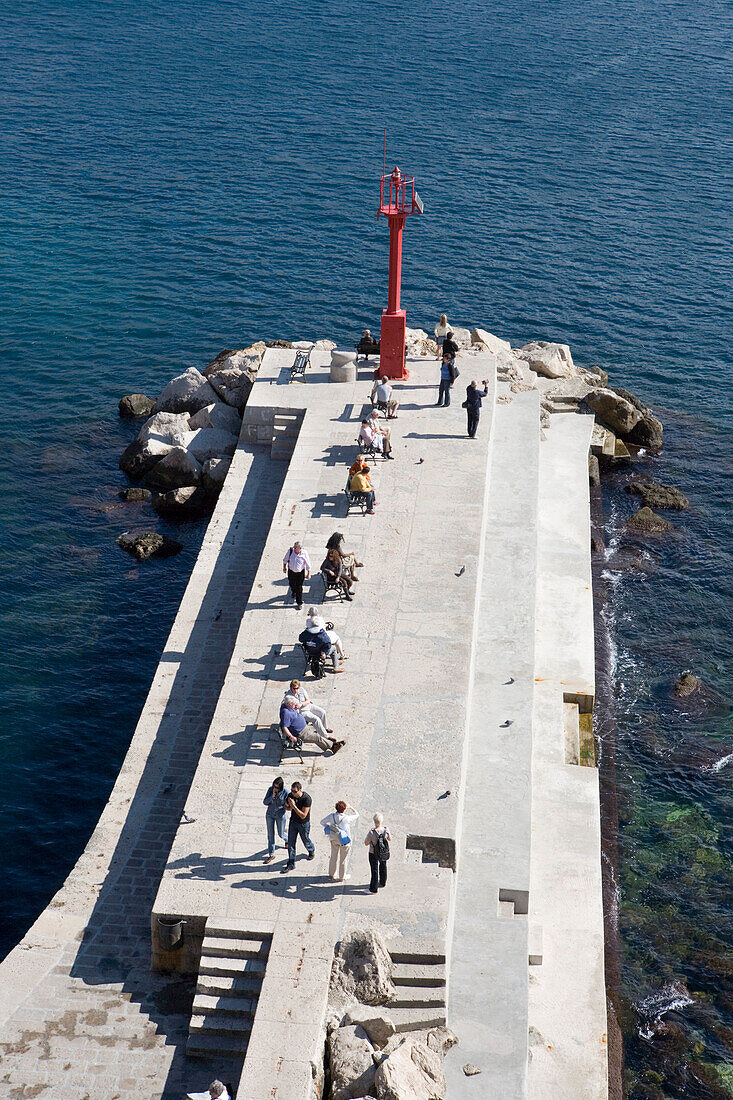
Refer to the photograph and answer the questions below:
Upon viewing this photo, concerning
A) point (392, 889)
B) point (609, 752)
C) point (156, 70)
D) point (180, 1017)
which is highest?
point (156, 70)

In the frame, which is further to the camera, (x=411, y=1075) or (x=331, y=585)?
(x=331, y=585)

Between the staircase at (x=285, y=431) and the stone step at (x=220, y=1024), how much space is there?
1763 cm

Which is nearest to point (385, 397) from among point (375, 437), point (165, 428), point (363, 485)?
point (375, 437)

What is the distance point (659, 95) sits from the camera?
223ft

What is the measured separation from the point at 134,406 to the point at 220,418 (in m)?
5.42

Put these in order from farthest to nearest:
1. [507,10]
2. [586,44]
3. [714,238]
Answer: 1. [507,10]
2. [586,44]
3. [714,238]

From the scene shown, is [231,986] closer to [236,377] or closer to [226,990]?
[226,990]

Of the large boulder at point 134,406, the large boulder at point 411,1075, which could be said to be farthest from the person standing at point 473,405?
the large boulder at point 411,1075

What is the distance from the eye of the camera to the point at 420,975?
59.1 ft

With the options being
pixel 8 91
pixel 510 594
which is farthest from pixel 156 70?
pixel 510 594

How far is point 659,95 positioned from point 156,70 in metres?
27.9

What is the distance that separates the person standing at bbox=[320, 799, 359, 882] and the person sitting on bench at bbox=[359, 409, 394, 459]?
12.9 m

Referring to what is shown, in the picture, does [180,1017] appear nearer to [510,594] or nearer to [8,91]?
[510,594]

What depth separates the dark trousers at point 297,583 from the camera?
964 inches
